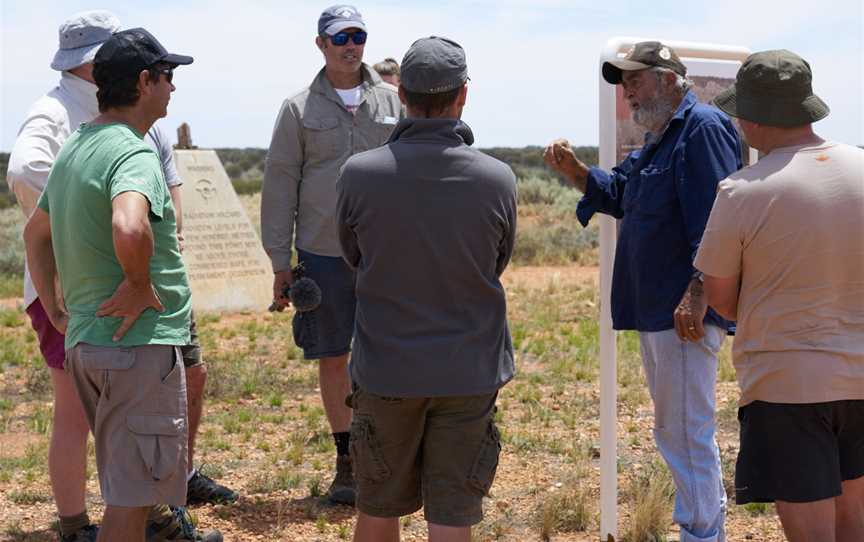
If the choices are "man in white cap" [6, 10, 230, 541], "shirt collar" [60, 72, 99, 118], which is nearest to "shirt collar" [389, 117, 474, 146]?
"man in white cap" [6, 10, 230, 541]

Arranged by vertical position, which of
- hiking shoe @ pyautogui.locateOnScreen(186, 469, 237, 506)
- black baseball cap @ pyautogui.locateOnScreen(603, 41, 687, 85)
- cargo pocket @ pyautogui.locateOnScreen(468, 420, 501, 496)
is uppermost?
black baseball cap @ pyautogui.locateOnScreen(603, 41, 687, 85)

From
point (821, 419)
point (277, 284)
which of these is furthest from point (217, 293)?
point (821, 419)

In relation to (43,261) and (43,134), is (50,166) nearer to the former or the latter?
(43,134)

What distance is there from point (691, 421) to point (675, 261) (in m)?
0.62

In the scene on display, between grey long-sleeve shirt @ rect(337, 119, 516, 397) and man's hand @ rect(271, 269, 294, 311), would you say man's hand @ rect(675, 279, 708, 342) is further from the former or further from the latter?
man's hand @ rect(271, 269, 294, 311)

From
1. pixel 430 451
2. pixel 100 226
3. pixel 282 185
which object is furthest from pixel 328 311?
pixel 430 451

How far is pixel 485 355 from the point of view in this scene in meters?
3.54

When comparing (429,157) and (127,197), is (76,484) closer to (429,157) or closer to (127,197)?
(127,197)

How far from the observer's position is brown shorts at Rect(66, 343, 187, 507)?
12.3 feet

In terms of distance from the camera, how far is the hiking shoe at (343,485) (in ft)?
19.1

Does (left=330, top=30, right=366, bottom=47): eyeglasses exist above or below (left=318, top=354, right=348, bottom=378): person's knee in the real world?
above

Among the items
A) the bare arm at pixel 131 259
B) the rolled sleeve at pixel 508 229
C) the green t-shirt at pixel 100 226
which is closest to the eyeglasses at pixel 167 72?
the green t-shirt at pixel 100 226

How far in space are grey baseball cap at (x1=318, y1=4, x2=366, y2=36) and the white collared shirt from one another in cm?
127

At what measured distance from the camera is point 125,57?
3.84 m
